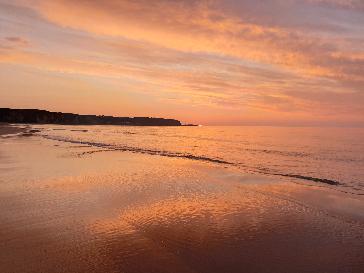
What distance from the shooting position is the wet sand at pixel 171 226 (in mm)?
7727

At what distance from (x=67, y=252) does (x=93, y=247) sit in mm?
627

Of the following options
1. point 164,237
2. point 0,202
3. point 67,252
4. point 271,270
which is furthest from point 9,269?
point 0,202

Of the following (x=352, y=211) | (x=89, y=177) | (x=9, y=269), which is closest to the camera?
(x=9, y=269)

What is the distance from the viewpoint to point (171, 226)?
10.6 metres

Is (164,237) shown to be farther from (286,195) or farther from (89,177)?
(89,177)

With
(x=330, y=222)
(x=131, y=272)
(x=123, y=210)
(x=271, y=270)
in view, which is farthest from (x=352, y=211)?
(x=131, y=272)

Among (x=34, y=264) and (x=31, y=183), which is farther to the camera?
(x=31, y=183)

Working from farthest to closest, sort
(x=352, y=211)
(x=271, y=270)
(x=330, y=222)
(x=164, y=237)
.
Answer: (x=352, y=211)
(x=330, y=222)
(x=164, y=237)
(x=271, y=270)

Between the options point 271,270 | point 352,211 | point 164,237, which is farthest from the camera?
point 352,211

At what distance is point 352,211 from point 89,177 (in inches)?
508

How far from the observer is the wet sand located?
25.3 ft

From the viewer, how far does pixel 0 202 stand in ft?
40.7

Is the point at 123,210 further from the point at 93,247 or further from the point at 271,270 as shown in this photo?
the point at 271,270

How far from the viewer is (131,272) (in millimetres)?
7047
